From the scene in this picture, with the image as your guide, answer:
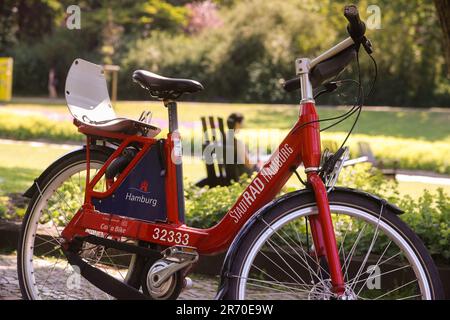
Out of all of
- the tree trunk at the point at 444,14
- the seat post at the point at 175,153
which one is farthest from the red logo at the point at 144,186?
the tree trunk at the point at 444,14

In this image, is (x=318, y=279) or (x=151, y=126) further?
(x=151, y=126)

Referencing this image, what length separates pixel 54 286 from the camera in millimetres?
4188

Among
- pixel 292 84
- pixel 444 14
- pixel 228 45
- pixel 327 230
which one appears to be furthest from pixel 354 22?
pixel 228 45

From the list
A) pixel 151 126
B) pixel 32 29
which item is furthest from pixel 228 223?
pixel 32 29

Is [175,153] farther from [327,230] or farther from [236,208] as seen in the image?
[327,230]

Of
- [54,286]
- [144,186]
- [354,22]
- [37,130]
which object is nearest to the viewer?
[354,22]

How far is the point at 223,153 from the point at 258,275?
133 inches

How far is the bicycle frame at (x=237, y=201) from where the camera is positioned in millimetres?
3139

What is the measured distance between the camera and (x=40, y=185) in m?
3.95

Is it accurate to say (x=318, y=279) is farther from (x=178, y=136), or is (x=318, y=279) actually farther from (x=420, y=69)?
(x=420, y=69)

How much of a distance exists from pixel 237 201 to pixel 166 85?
60 cm

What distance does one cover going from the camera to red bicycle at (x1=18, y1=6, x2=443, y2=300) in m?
3.13

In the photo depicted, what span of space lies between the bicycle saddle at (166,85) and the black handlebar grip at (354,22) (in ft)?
2.40
